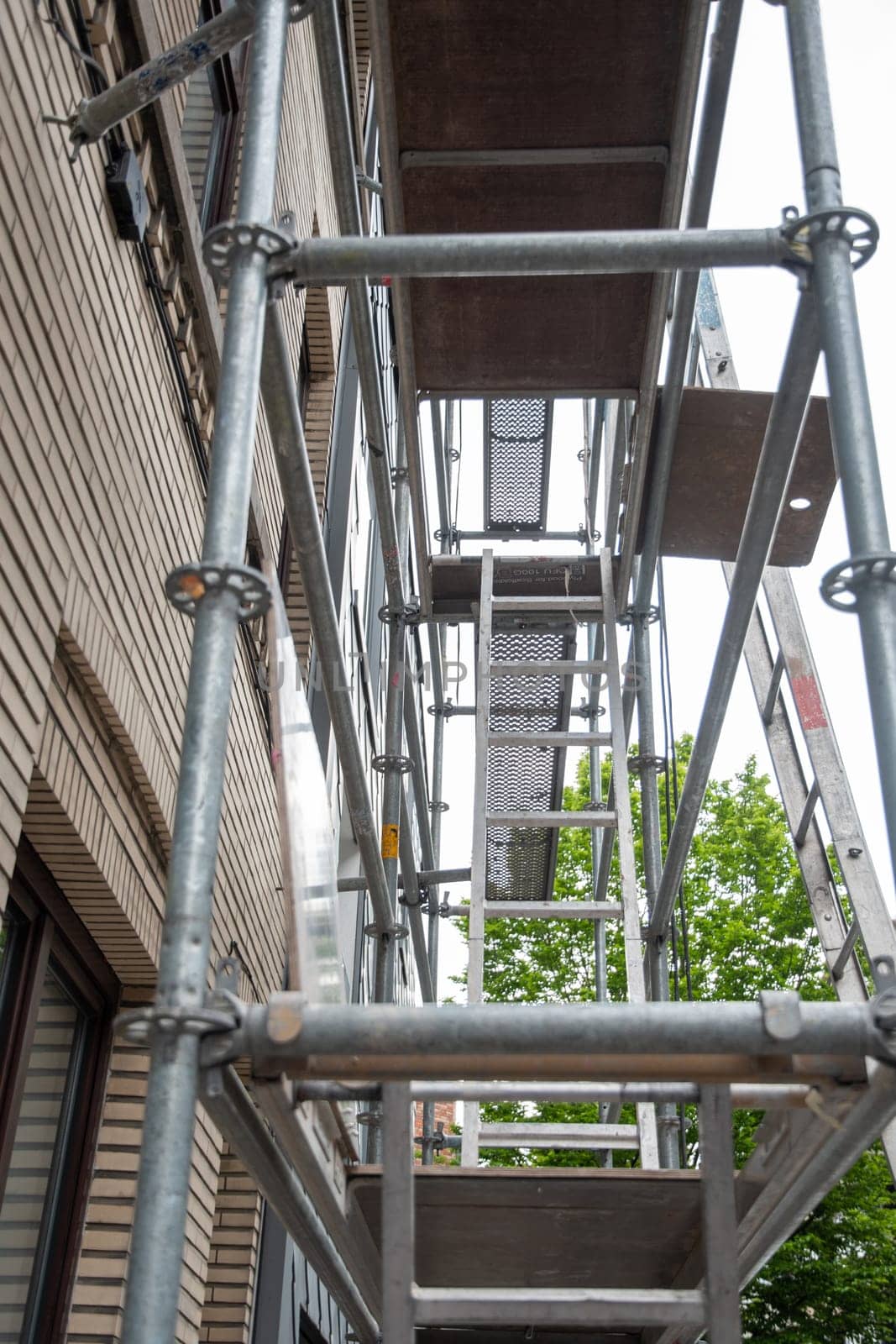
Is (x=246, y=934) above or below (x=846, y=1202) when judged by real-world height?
below

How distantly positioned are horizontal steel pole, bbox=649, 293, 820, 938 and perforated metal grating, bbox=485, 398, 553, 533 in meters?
5.19

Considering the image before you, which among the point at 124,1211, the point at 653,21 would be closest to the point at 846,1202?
the point at 124,1211

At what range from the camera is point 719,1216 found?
2914 mm

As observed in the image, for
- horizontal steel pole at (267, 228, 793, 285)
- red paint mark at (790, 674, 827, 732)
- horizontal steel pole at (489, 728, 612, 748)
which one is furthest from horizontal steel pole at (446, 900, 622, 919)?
red paint mark at (790, 674, 827, 732)

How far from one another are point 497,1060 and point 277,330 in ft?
6.33

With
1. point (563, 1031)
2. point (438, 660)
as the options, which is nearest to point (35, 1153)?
point (563, 1031)

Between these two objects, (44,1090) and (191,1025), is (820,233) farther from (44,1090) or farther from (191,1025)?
(44,1090)

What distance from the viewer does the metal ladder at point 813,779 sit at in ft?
29.2

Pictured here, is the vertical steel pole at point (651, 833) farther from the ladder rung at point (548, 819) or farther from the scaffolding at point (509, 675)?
the ladder rung at point (548, 819)

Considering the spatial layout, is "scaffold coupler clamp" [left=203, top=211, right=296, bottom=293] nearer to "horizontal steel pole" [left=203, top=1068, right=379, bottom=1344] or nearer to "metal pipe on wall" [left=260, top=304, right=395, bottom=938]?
"metal pipe on wall" [left=260, top=304, right=395, bottom=938]

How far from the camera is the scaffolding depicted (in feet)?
7.72

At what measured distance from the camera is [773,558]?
23.0 ft

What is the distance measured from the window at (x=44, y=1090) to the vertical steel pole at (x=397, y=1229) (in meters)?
1.76

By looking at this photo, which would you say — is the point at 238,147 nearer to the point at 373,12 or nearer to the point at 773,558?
the point at 373,12
